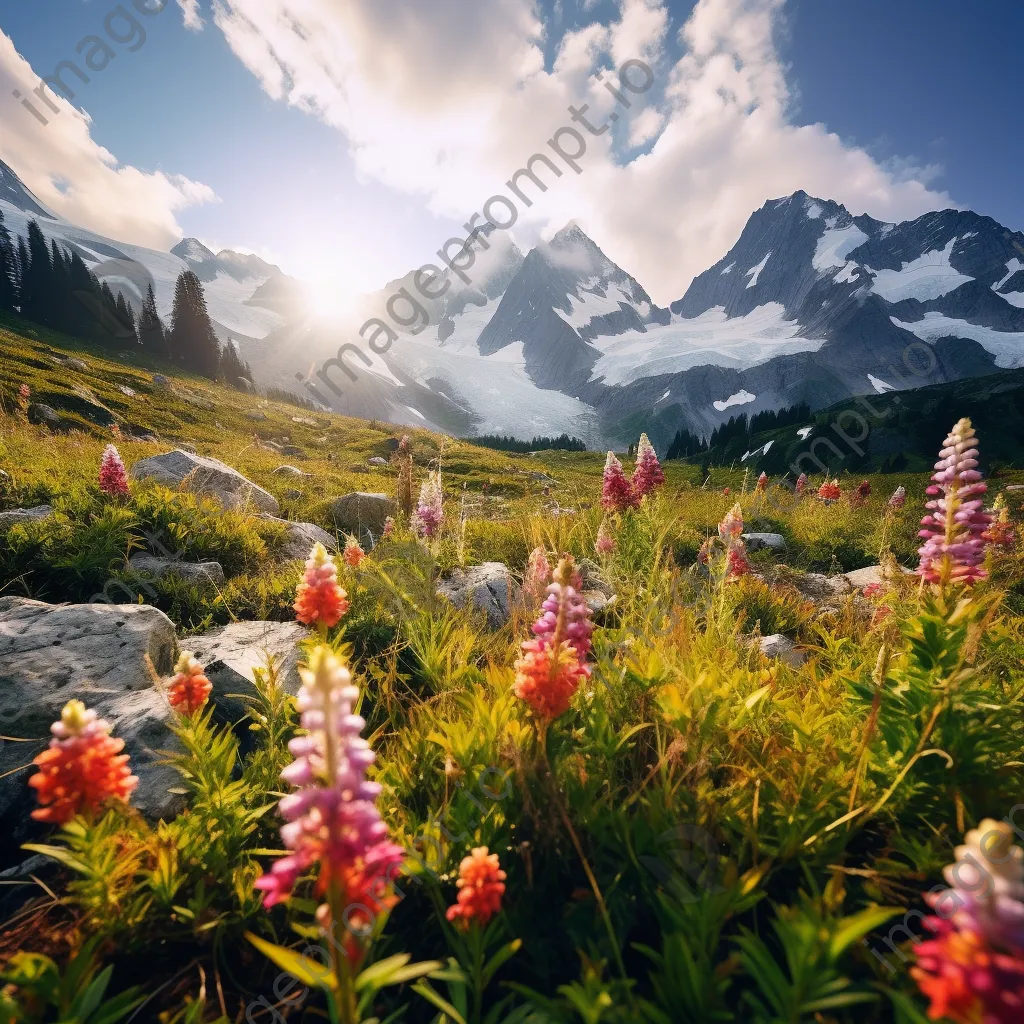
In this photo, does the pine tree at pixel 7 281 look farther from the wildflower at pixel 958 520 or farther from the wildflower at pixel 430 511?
the wildflower at pixel 958 520

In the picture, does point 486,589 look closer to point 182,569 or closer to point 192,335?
point 182,569

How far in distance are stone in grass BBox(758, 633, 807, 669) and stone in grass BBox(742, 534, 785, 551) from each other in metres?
6.81

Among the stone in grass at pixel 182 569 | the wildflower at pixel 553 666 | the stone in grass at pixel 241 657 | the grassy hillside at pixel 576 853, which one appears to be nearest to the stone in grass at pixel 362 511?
the stone in grass at pixel 182 569

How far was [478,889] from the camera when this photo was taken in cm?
175

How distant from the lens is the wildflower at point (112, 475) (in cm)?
656

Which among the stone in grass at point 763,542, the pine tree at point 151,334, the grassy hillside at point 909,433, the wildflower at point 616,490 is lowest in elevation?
the pine tree at point 151,334

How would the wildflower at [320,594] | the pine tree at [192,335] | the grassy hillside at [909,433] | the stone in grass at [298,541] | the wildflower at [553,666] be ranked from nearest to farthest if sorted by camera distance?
the wildflower at [553,666]
the wildflower at [320,594]
the stone in grass at [298,541]
the grassy hillside at [909,433]
the pine tree at [192,335]

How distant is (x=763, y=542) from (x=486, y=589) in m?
8.10

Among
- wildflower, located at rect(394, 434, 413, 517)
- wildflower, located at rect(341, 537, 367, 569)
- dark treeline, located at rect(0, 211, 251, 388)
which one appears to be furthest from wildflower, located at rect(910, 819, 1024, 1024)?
dark treeline, located at rect(0, 211, 251, 388)

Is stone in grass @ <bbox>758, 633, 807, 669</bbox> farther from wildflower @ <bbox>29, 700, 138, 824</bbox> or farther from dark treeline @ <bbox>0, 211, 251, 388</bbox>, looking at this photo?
dark treeline @ <bbox>0, 211, 251, 388</bbox>

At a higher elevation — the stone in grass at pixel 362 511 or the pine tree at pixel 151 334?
the stone in grass at pixel 362 511

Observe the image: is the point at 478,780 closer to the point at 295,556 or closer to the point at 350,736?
the point at 350,736

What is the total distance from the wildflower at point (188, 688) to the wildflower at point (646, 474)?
5.91 m

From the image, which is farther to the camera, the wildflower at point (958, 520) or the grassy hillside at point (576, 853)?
the wildflower at point (958, 520)
